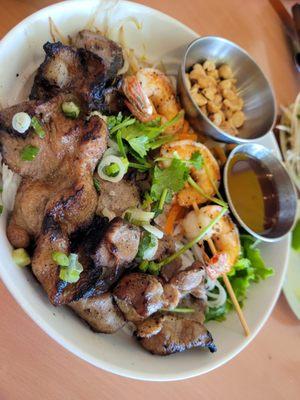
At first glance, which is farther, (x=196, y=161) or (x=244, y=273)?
(x=244, y=273)

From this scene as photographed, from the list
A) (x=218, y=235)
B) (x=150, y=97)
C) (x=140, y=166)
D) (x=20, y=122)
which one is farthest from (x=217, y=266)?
(x=20, y=122)

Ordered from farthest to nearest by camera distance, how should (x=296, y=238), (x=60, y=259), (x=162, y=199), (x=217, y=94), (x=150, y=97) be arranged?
(x=296, y=238) → (x=217, y=94) → (x=150, y=97) → (x=162, y=199) → (x=60, y=259)

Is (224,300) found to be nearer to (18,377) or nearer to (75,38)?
(18,377)

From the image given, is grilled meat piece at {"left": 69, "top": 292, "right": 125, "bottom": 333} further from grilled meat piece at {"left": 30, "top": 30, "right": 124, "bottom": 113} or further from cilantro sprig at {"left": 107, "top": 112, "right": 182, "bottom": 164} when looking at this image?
grilled meat piece at {"left": 30, "top": 30, "right": 124, "bottom": 113}

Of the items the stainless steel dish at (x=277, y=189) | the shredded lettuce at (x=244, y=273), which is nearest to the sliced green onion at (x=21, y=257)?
the shredded lettuce at (x=244, y=273)

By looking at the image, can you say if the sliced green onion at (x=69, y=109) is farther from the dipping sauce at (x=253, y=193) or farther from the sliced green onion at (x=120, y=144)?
the dipping sauce at (x=253, y=193)

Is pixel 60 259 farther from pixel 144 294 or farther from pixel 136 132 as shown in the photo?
pixel 136 132

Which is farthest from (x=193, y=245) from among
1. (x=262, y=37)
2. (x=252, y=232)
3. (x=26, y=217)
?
(x=262, y=37)
